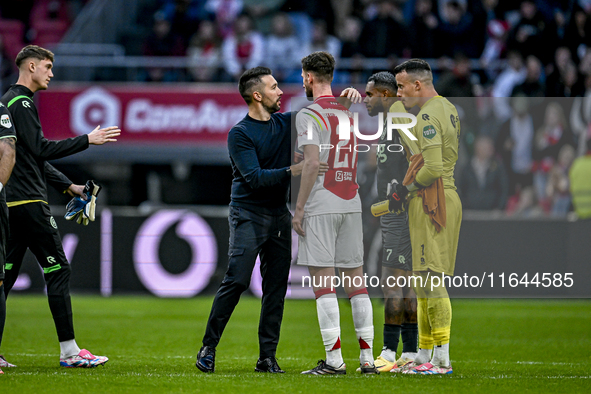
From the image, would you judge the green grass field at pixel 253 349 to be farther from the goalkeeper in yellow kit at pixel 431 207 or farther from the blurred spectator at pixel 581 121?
the blurred spectator at pixel 581 121

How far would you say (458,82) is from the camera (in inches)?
522

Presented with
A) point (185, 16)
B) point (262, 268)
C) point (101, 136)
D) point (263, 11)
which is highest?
point (263, 11)

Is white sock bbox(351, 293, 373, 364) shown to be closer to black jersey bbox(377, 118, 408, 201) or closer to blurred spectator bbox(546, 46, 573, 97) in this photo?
black jersey bbox(377, 118, 408, 201)

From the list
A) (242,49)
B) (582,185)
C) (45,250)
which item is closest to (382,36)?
(242,49)

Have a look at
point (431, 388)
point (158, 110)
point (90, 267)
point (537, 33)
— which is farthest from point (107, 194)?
point (431, 388)

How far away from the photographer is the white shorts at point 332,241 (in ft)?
18.7

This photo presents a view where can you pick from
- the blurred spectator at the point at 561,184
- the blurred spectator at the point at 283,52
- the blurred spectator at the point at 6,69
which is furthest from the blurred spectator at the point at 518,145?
the blurred spectator at the point at 6,69

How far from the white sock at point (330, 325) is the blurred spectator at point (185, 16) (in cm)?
1131

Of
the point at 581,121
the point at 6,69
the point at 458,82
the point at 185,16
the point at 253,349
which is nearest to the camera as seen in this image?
the point at 253,349

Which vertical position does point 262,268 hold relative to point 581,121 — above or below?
below

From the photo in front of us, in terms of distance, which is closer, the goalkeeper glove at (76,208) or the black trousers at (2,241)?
the black trousers at (2,241)

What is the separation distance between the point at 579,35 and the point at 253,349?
9731 mm

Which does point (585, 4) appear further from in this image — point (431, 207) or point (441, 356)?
point (441, 356)

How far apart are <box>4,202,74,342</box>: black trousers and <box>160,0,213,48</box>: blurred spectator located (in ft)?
34.8
